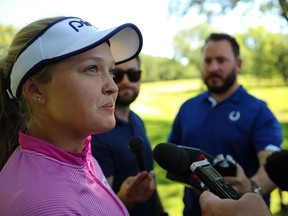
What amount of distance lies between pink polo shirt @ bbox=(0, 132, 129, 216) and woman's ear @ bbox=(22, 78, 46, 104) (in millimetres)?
161

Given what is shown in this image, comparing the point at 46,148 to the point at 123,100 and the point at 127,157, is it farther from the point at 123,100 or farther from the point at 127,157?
the point at 123,100

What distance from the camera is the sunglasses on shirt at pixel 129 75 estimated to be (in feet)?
10.1

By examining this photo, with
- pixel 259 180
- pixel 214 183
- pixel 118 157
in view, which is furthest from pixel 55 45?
pixel 259 180

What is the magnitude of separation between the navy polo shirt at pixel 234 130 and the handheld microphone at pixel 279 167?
1.08 meters

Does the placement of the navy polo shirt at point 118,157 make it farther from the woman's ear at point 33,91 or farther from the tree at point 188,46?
the tree at point 188,46

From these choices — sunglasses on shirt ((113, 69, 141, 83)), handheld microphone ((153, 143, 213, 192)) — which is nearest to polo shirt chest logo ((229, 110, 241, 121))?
sunglasses on shirt ((113, 69, 141, 83))

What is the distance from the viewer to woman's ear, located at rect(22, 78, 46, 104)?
1419 millimetres

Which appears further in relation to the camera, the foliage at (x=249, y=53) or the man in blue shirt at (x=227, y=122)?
the foliage at (x=249, y=53)

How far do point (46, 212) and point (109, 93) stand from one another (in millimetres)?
553

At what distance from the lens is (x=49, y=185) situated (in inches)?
49.3

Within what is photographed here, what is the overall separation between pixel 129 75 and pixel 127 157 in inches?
32.4

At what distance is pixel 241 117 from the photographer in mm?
3135

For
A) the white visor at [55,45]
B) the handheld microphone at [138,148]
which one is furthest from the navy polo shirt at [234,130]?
the white visor at [55,45]

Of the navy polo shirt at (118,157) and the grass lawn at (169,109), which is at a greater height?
the navy polo shirt at (118,157)
